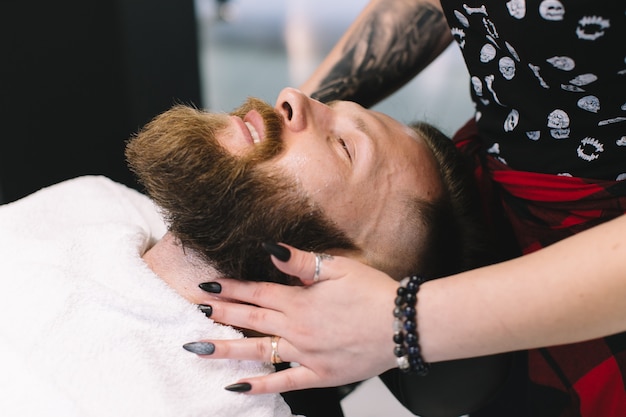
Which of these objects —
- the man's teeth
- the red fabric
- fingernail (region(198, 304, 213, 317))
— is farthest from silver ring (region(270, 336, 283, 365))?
the red fabric

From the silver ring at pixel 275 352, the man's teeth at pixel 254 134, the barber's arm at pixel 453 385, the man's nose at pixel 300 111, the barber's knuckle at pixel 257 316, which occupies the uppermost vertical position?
the man's nose at pixel 300 111

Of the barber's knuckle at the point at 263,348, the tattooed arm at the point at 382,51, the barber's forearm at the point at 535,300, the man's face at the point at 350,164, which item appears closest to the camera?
the barber's forearm at the point at 535,300

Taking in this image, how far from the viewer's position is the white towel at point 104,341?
1150 millimetres

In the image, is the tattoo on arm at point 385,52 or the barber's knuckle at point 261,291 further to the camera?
the tattoo on arm at point 385,52

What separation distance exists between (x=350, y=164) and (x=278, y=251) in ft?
0.95

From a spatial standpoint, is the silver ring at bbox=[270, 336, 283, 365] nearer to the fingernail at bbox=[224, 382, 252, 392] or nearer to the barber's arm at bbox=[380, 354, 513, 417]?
the fingernail at bbox=[224, 382, 252, 392]

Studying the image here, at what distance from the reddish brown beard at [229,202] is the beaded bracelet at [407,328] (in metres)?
0.25

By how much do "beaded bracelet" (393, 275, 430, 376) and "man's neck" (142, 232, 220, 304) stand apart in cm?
41

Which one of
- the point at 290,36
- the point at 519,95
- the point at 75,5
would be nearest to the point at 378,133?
the point at 519,95

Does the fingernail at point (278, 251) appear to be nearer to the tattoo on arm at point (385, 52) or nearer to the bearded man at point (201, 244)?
the bearded man at point (201, 244)

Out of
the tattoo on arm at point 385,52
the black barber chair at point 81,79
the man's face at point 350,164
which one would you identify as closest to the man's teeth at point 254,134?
the man's face at point 350,164

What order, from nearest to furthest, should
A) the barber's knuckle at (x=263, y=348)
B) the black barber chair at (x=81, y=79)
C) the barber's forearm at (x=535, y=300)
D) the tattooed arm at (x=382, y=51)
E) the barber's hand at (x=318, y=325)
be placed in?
1. the barber's forearm at (x=535, y=300)
2. the barber's hand at (x=318, y=325)
3. the barber's knuckle at (x=263, y=348)
4. the tattooed arm at (x=382, y=51)
5. the black barber chair at (x=81, y=79)

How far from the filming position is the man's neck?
134 centimetres

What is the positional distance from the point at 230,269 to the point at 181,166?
21 cm
